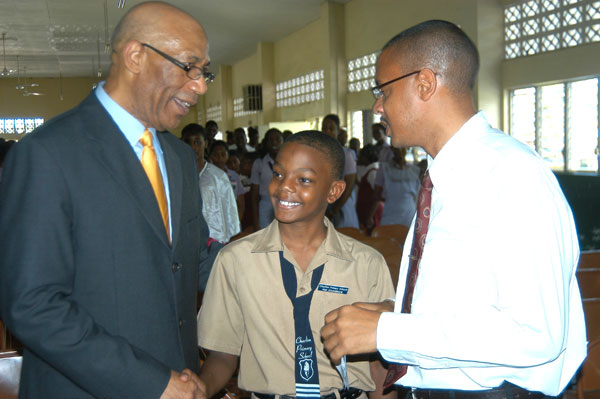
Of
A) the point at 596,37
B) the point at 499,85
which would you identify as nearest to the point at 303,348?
the point at 596,37

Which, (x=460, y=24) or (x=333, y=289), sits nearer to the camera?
(x=333, y=289)

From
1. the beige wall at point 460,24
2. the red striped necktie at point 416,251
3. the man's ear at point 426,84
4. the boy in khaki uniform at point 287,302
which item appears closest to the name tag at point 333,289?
the boy in khaki uniform at point 287,302

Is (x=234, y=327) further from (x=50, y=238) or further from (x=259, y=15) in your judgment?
(x=259, y=15)

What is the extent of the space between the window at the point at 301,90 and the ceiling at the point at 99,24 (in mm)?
1663

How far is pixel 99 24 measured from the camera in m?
17.0

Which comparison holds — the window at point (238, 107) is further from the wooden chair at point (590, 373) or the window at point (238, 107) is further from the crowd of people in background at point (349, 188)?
the wooden chair at point (590, 373)

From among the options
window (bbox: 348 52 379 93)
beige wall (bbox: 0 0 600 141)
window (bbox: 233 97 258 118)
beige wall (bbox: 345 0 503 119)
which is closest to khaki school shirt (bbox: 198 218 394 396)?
beige wall (bbox: 0 0 600 141)

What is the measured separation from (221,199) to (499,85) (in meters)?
7.78

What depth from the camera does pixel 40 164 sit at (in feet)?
4.66

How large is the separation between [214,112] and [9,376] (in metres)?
26.9

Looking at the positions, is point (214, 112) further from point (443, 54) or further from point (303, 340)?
point (443, 54)

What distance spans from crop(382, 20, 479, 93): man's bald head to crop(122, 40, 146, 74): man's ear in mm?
736

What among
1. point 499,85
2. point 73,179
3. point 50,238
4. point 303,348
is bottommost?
point 303,348

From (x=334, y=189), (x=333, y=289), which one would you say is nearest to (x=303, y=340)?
(x=333, y=289)
